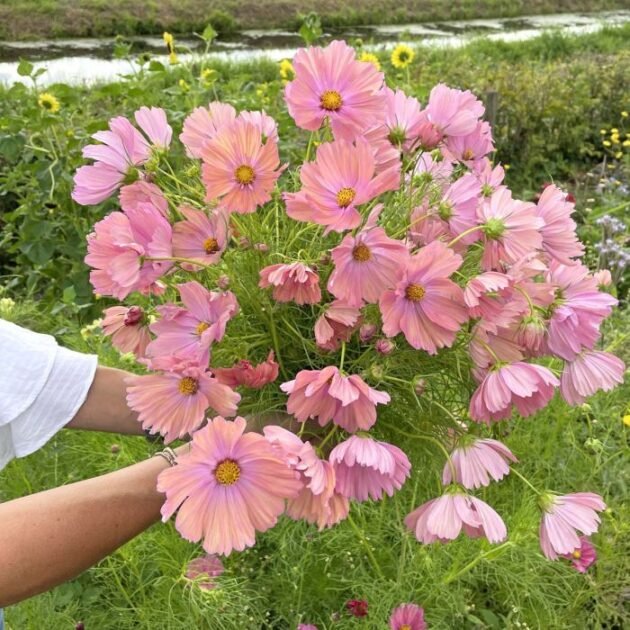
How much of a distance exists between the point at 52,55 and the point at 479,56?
3626 mm

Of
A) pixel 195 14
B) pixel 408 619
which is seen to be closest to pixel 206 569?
pixel 408 619

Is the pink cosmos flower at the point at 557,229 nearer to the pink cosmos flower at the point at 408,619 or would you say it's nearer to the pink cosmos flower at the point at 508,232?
the pink cosmos flower at the point at 508,232

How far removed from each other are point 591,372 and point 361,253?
0.72ft

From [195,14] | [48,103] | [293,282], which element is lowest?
[195,14]

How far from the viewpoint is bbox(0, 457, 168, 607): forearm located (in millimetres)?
686

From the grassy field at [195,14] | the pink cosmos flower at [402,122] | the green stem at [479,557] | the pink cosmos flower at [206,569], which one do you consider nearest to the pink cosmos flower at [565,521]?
the pink cosmos flower at [402,122]

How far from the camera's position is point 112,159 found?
63 cm

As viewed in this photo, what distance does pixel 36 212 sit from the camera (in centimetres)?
230

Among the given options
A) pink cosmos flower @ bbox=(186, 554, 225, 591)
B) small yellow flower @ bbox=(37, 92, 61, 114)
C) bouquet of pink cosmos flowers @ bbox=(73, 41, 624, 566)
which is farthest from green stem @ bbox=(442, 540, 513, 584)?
small yellow flower @ bbox=(37, 92, 61, 114)

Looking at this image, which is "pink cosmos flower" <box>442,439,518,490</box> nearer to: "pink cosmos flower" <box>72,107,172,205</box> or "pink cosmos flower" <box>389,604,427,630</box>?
"pink cosmos flower" <box>72,107,172,205</box>

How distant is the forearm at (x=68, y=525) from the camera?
Answer: 0.69 metres

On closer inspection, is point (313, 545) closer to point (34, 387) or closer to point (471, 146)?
point (34, 387)

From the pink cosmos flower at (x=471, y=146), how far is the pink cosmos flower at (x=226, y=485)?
0.31 meters

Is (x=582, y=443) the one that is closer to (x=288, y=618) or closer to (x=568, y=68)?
(x=288, y=618)
